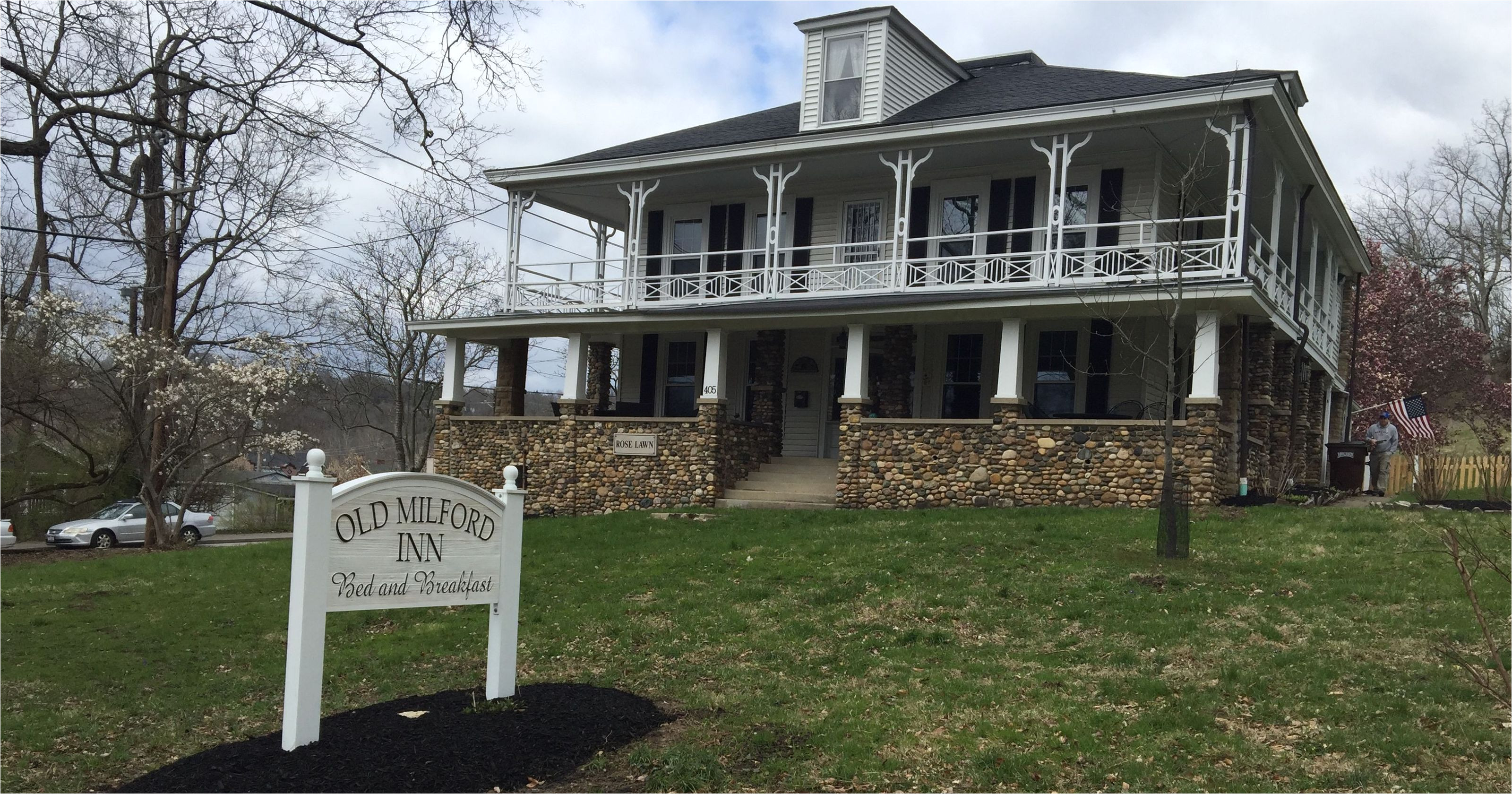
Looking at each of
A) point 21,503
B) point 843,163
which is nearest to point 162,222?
point 21,503

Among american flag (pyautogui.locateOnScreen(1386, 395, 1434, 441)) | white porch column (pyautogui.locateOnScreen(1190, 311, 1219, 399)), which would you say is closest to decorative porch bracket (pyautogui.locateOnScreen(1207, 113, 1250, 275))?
white porch column (pyautogui.locateOnScreen(1190, 311, 1219, 399))

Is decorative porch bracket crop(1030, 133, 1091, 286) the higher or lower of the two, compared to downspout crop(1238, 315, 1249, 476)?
higher

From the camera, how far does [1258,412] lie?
18.9 meters

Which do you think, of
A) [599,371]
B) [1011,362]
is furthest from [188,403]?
[1011,362]

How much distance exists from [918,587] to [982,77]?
602 inches

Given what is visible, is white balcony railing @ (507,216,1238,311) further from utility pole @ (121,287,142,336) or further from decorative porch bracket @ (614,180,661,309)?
utility pole @ (121,287,142,336)

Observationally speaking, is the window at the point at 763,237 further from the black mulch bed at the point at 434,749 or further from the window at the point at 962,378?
the black mulch bed at the point at 434,749

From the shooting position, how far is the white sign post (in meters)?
6.43

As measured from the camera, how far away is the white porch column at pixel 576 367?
22141 millimetres

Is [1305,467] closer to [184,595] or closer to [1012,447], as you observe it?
[1012,447]

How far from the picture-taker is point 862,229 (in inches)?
875

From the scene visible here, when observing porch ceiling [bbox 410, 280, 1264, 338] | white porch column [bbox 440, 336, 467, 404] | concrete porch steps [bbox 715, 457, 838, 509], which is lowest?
concrete porch steps [bbox 715, 457, 838, 509]

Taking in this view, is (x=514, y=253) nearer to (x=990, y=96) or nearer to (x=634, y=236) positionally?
(x=634, y=236)

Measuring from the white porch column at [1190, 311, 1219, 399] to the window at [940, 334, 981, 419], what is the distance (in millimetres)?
5049
